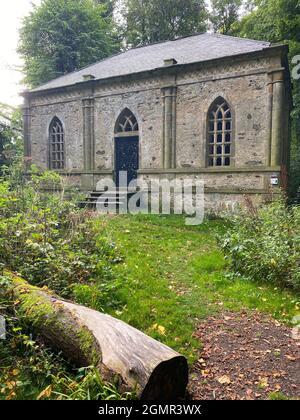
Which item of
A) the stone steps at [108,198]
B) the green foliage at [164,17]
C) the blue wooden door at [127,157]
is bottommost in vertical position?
the stone steps at [108,198]

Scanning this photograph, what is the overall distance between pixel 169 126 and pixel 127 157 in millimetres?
2631

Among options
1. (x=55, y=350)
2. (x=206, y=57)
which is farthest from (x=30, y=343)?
(x=206, y=57)

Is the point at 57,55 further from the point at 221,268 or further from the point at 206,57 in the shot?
the point at 221,268

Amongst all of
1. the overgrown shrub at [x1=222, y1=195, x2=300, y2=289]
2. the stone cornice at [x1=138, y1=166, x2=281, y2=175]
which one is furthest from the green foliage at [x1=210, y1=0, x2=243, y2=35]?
the overgrown shrub at [x1=222, y1=195, x2=300, y2=289]

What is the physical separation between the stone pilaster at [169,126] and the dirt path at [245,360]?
879 cm

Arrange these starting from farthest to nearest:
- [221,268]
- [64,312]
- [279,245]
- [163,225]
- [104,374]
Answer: [163,225]
[221,268]
[279,245]
[64,312]
[104,374]

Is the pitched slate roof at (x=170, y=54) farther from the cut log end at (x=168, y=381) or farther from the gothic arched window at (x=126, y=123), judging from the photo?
the cut log end at (x=168, y=381)

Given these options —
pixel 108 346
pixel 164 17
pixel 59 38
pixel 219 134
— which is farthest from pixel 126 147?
pixel 164 17

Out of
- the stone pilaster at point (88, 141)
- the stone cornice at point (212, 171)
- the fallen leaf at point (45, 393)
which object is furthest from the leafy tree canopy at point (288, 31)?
the fallen leaf at point (45, 393)

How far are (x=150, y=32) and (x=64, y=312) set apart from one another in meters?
29.1

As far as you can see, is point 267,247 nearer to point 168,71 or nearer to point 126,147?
point 168,71

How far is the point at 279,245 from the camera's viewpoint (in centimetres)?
568

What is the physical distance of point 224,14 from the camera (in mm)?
27844

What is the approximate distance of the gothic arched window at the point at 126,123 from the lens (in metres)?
13.7
